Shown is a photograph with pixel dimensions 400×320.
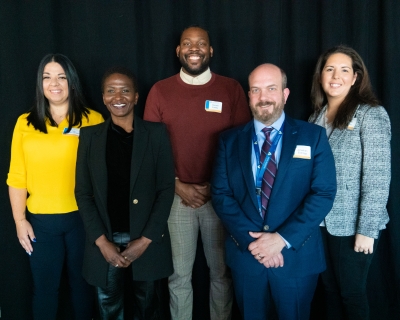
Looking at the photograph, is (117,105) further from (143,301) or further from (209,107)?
(143,301)

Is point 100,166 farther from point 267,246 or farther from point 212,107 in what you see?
point 267,246

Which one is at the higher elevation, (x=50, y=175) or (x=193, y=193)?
(x=50, y=175)

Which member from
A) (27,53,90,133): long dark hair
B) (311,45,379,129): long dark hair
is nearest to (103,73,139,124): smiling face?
(27,53,90,133): long dark hair

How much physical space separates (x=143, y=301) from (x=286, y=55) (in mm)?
1920

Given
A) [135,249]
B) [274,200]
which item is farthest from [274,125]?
[135,249]

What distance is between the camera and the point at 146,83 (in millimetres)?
2617

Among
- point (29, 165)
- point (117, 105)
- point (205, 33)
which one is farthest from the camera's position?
point (205, 33)

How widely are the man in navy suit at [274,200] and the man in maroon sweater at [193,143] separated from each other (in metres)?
0.36

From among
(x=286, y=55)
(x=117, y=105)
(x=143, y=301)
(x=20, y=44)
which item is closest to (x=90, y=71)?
(x=20, y=44)

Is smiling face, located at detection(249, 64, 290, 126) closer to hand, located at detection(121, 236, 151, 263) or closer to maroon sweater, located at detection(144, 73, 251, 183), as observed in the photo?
maroon sweater, located at detection(144, 73, 251, 183)

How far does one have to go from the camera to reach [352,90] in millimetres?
2146

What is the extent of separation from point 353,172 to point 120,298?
1522 mm

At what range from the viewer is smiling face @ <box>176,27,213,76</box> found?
2281 millimetres

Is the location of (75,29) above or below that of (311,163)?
above
